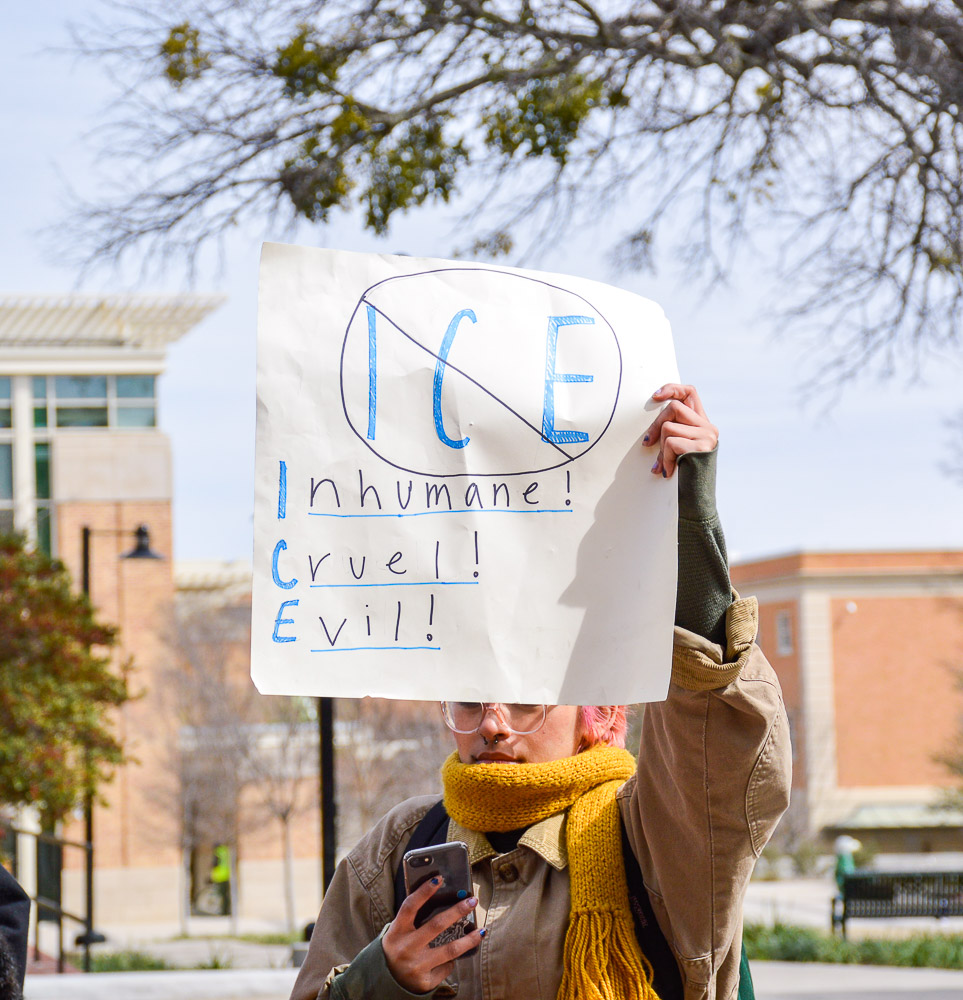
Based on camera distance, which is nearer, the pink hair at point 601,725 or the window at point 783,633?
the pink hair at point 601,725

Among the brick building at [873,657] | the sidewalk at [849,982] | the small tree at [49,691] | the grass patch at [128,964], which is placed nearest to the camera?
the sidewalk at [849,982]

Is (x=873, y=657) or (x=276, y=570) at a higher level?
(x=276, y=570)

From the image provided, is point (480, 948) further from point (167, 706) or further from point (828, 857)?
point (828, 857)

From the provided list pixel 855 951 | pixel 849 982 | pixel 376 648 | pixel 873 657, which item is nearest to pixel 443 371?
pixel 376 648

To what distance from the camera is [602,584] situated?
214cm

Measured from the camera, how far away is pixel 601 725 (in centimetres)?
254

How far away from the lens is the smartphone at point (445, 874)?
219cm

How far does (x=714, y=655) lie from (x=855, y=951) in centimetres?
1194

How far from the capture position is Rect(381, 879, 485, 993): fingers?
2172 mm

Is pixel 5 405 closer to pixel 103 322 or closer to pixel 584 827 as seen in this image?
pixel 103 322

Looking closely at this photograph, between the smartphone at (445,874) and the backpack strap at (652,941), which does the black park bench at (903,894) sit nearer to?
the backpack strap at (652,941)

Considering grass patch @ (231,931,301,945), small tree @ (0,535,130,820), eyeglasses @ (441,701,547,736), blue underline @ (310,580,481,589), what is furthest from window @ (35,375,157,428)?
blue underline @ (310,580,481,589)

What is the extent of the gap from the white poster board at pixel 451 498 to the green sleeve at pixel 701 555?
0.09 feet

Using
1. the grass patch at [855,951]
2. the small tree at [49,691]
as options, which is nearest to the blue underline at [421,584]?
the grass patch at [855,951]
